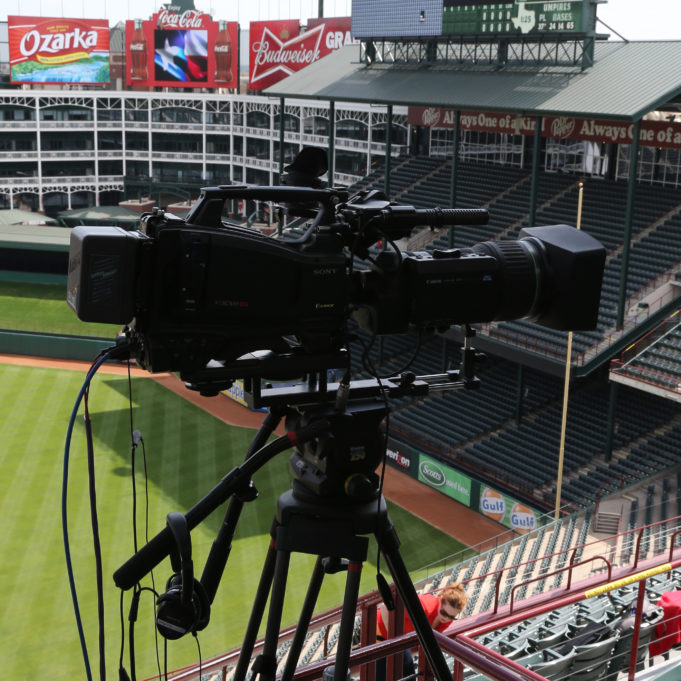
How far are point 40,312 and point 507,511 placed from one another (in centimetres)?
2549

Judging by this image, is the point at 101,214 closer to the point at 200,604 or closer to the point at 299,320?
the point at 299,320

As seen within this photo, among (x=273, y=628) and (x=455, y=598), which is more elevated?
(x=273, y=628)

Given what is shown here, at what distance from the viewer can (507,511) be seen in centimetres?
2048

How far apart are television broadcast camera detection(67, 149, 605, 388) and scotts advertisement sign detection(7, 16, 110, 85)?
56696 millimetres

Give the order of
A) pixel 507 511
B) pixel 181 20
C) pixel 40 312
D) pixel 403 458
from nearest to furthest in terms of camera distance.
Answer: pixel 507 511 → pixel 403 458 → pixel 40 312 → pixel 181 20

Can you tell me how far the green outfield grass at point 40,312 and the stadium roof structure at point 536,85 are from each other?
12465 mm

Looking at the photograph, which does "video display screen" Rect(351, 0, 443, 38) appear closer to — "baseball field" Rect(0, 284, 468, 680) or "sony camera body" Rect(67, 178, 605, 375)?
"baseball field" Rect(0, 284, 468, 680)

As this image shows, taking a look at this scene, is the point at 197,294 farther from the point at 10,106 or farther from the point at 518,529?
the point at 10,106

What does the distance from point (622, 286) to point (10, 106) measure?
4611 centimetres

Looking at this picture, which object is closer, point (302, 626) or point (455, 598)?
point (302, 626)

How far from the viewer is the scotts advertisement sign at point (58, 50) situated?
55531mm

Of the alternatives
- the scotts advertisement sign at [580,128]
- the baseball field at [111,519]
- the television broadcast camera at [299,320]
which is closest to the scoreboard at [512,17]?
the scotts advertisement sign at [580,128]

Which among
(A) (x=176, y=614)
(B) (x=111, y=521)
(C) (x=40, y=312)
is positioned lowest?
(B) (x=111, y=521)

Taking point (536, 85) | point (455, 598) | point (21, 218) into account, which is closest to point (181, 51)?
point (21, 218)
